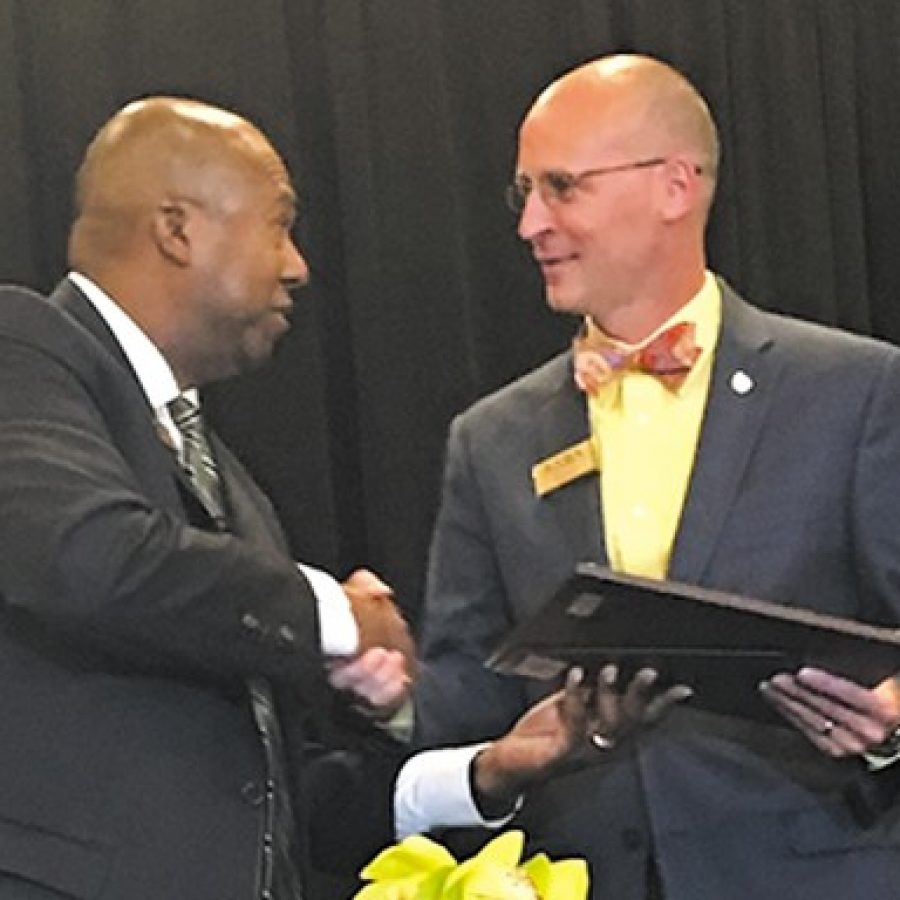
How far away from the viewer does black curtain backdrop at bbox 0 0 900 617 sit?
3627 mm

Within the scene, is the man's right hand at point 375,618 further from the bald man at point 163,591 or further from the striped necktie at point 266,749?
the striped necktie at point 266,749

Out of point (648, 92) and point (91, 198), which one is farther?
point (648, 92)

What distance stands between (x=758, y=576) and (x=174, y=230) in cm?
73

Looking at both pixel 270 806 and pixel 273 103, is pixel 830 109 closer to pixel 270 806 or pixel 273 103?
pixel 273 103

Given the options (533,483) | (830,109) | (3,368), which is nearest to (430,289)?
(830,109)

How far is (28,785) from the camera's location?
7.03 ft

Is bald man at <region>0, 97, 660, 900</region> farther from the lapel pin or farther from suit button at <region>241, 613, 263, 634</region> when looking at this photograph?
the lapel pin

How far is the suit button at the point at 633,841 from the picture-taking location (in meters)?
2.54

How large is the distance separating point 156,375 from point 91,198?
19cm

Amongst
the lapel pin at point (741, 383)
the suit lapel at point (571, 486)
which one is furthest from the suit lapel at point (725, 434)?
the suit lapel at point (571, 486)

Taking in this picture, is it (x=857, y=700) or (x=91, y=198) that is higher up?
(x=91, y=198)

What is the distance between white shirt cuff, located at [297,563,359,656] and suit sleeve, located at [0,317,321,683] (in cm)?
4

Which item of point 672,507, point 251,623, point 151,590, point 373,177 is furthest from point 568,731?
point 373,177

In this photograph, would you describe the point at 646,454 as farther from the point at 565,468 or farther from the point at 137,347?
the point at 137,347
